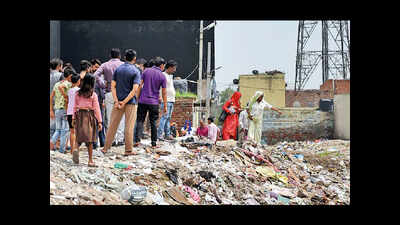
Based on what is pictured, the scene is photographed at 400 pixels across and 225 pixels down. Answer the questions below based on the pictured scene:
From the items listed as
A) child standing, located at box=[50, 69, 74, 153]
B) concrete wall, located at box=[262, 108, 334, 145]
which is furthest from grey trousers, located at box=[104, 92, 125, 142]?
concrete wall, located at box=[262, 108, 334, 145]

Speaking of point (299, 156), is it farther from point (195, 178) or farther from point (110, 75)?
point (110, 75)

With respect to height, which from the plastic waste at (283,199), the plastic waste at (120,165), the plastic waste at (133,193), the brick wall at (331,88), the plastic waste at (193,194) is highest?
the brick wall at (331,88)

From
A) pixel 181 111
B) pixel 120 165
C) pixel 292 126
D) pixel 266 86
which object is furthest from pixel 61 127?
pixel 292 126

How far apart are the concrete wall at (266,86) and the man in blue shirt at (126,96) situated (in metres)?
3.02

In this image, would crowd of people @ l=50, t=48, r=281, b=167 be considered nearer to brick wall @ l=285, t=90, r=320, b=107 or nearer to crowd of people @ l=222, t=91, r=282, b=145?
crowd of people @ l=222, t=91, r=282, b=145

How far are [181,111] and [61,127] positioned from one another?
6.56ft

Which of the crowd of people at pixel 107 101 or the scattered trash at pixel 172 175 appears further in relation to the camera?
the scattered trash at pixel 172 175

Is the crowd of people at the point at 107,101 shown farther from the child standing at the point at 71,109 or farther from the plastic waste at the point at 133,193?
the plastic waste at the point at 133,193

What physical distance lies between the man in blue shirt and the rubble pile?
0.80ft

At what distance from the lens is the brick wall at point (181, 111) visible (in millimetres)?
6309

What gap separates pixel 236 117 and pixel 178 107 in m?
1.09

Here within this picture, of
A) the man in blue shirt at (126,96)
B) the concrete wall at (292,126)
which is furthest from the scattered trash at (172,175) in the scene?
the concrete wall at (292,126)
